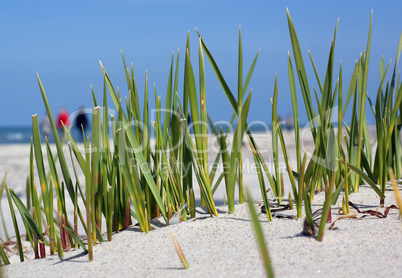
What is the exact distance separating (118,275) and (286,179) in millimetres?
2438

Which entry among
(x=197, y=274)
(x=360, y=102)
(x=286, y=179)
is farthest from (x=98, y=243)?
(x=286, y=179)

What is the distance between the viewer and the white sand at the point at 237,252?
0.77 meters

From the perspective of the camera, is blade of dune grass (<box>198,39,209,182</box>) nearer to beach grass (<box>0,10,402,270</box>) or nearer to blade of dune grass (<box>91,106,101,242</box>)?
beach grass (<box>0,10,402,270</box>)

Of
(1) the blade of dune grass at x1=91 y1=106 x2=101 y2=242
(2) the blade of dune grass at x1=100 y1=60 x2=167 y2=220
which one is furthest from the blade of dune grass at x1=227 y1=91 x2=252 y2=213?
(1) the blade of dune grass at x1=91 y1=106 x2=101 y2=242

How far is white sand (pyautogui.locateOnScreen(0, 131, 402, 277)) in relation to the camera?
2.52 feet

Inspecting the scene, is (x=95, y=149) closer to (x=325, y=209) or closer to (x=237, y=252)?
(x=237, y=252)

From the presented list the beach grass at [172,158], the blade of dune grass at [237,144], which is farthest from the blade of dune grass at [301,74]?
the blade of dune grass at [237,144]

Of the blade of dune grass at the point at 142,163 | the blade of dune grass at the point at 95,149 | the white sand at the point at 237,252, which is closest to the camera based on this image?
the white sand at the point at 237,252

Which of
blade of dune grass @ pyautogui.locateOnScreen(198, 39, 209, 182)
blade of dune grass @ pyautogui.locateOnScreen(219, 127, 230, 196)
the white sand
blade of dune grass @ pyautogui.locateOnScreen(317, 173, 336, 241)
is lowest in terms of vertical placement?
the white sand

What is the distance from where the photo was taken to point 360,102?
1227 millimetres

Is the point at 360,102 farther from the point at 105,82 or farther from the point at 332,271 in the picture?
the point at 105,82

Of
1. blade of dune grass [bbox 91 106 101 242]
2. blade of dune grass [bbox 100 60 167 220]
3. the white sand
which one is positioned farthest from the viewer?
blade of dune grass [bbox 100 60 167 220]

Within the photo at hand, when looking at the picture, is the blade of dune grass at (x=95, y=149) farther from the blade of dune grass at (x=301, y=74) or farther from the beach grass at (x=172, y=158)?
the blade of dune grass at (x=301, y=74)

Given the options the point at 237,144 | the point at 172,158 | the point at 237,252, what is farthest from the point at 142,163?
the point at 237,252
